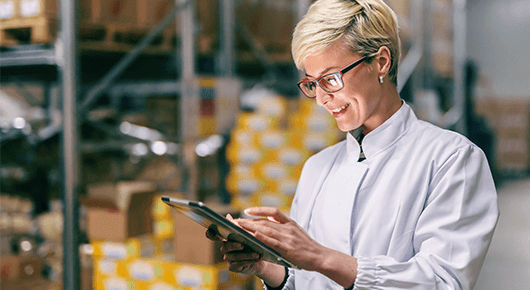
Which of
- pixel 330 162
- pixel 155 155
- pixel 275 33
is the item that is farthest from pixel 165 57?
pixel 330 162

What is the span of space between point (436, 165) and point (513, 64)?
54.1 feet

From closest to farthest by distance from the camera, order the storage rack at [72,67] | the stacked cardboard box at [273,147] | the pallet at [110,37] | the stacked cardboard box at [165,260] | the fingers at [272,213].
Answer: the fingers at [272,213]
the stacked cardboard box at [165,260]
the storage rack at [72,67]
the pallet at [110,37]
the stacked cardboard box at [273,147]

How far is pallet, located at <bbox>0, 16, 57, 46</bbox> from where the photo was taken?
379cm

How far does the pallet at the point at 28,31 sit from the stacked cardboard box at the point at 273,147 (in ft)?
6.16

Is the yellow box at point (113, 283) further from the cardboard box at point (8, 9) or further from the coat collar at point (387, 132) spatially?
the coat collar at point (387, 132)

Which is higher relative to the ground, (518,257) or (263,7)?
(263,7)

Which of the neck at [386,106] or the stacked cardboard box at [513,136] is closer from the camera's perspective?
the neck at [386,106]

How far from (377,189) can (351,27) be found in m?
0.46

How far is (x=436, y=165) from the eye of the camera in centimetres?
145

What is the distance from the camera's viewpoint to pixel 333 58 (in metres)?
1.47

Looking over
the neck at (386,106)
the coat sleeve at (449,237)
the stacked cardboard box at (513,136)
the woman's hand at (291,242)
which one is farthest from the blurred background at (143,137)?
the stacked cardboard box at (513,136)

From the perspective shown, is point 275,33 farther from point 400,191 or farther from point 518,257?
point 400,191

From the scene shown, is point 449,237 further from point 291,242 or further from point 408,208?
point 291,242

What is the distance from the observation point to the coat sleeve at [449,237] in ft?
4.42
